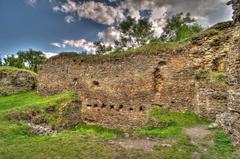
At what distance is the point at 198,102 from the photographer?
12469 millimetres

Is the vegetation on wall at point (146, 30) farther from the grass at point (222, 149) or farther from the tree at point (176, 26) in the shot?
the grass at point (222, 149)

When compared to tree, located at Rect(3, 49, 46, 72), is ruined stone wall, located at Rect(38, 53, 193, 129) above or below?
below

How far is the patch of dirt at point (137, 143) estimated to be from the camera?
8461 mm

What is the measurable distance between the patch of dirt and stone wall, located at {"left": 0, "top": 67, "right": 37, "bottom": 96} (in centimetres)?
1651

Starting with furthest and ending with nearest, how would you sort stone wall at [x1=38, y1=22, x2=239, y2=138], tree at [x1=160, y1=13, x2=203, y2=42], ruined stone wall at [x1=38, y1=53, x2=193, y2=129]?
tree at [x1=160, y1=13, x2=203, y2=42]
ruined stone wall at [x1=38, y1=53, x2=193, y2=129]
stone wall at [x1=38, y1=22, x2=239, y2=138]

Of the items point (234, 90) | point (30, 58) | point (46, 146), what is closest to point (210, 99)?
point (234, 90)

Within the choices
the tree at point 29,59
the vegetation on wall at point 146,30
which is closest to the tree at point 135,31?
the vegetation on wall at point 146,30

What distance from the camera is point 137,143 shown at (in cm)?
916

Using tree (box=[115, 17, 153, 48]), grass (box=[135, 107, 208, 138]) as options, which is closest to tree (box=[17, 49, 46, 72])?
tree (box=[115, 17, 153, 48])

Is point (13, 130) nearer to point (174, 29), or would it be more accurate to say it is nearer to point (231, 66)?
point (231, 66)

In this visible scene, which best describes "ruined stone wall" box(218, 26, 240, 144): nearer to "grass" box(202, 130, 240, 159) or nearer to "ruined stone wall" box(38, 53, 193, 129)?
"grass" box(202, 130, 240, 159)

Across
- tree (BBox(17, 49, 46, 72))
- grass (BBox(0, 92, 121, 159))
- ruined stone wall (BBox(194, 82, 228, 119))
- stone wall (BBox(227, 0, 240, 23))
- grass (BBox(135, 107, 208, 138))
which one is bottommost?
grass (BBox(0, 92, 121, 159))

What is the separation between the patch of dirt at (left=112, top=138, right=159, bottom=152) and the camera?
8.46 metres

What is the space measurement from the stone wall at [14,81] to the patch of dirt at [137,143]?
1651 centimetres
